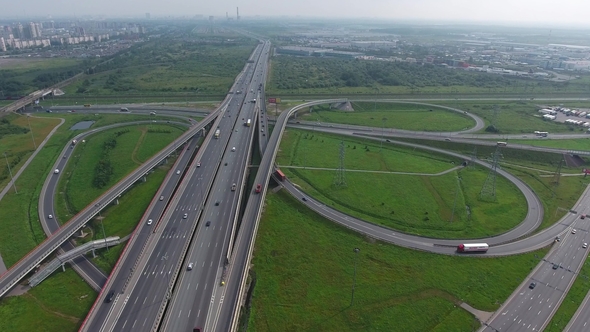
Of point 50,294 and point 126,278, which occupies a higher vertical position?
point 126,278

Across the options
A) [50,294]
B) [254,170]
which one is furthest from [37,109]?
[50,294]

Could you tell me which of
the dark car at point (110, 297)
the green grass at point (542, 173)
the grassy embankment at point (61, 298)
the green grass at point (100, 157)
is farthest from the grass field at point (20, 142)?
the green grass at point (542, 173)

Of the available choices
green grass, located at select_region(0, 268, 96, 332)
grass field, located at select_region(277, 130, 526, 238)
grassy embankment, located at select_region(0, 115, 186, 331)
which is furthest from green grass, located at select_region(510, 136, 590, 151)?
green grass, located at select_region(0, 268, 96, 332)

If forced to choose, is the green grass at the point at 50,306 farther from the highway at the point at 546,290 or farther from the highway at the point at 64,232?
the highway at the point at 546,290

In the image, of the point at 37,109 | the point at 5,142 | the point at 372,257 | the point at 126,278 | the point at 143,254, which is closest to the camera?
the point at 126,278

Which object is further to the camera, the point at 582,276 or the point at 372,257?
the point at 372,257

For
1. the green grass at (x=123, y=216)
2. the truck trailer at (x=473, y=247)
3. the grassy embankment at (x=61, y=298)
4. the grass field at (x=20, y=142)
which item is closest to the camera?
the grassy embankment at (x=61, y=298)

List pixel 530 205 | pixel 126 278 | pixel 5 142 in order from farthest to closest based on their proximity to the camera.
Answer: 1. pixel 5 142
2. pixel 530 205
3. pixel 126 278

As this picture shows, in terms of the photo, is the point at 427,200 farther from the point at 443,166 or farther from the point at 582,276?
the point at 582,276
